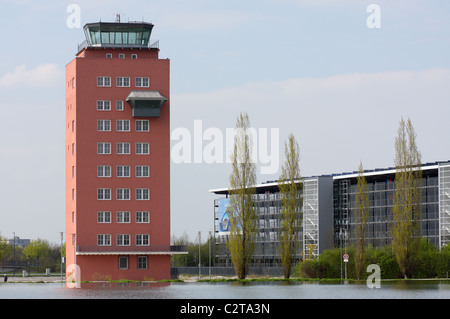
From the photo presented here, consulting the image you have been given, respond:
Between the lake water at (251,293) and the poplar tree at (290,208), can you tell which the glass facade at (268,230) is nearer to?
the poplar tree at (290,208)

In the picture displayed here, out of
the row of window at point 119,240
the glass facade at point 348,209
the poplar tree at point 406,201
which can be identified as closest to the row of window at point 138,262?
the row of window at point 119,240

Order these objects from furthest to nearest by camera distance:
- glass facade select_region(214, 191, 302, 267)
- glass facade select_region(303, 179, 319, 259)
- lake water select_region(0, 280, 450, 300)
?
glass facade select_region(214, 191, 302, 267), glass facade select_region(303, 179, 319, 259), lake water select_region(0, 280, 450, 300)

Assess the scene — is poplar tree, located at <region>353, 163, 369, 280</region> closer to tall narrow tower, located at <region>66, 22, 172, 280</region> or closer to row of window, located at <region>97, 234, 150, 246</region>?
tall narrow tower, located at <region>66, 22, 172, 280</region>

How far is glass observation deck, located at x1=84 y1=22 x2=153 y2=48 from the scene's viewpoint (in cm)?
11950

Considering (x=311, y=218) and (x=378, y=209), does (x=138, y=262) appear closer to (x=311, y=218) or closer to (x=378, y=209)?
(x=311, y=218)

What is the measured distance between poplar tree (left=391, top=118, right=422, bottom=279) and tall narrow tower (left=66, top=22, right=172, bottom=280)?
96.1 feet

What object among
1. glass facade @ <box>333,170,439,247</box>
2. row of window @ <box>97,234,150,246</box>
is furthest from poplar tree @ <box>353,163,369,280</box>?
glass facade @ <box>333,170,439,247</box>

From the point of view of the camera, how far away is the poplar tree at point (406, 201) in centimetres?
10869

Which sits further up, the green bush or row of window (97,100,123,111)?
row of window (97,100,123,111)

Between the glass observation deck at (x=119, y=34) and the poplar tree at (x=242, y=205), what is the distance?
748 inches
